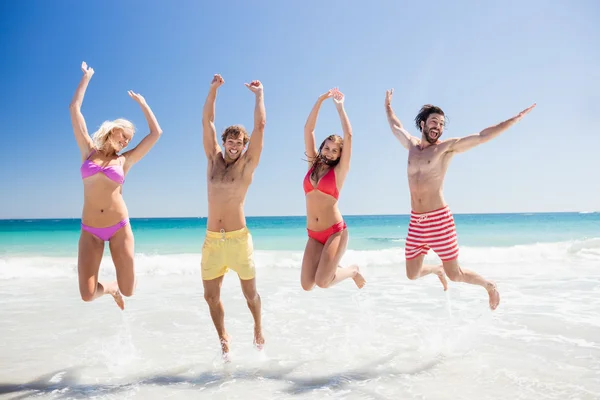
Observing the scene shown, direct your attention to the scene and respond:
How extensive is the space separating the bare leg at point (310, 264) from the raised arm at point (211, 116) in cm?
169

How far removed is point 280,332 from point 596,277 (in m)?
8.81

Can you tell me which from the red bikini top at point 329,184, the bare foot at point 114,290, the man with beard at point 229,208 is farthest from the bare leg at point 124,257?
the red bikini top at point 329,184

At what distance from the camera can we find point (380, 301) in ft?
27.9

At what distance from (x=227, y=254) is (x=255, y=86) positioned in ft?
6.59

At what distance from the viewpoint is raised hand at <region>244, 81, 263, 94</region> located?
5277 millimetres

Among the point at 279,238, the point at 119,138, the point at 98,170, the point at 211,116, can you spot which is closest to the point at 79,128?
the point at 119,138

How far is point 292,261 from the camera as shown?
1551 cm

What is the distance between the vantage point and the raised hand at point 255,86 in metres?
5.28

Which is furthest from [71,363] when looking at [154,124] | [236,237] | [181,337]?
[154,124]

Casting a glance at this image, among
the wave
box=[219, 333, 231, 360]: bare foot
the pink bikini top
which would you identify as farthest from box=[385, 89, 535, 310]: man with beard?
the wave

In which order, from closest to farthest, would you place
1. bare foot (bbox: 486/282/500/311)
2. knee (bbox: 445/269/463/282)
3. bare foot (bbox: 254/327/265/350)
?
bare foot (bbox: 254/327/265/350) → knee (bbox: 445/269/463/282) → bare foot (bbox: 486/282/500/311)

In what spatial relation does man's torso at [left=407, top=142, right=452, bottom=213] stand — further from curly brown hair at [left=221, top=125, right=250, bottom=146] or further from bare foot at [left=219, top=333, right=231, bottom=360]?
bare foot at [left=219, top=333, right=231, bottom=360]

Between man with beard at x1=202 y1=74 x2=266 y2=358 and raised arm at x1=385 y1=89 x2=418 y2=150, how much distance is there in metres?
2.13

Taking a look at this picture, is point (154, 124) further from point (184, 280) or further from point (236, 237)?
point (184, 280)
